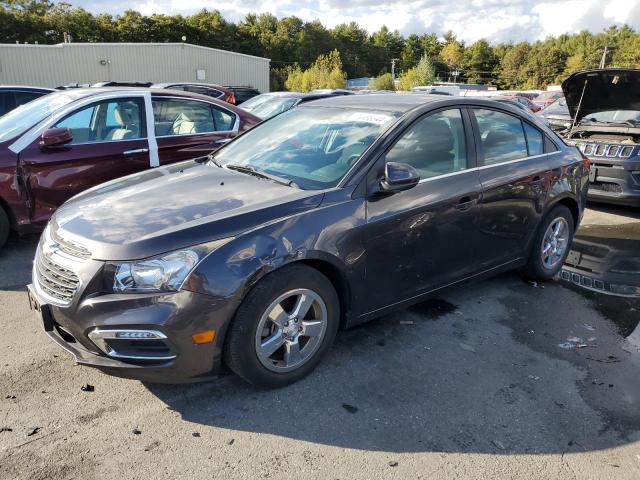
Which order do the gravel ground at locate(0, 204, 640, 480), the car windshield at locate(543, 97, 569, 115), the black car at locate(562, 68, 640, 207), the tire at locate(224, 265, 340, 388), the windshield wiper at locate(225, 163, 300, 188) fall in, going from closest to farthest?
the gravel ground at locate(0, 204, 640, 480)
the tire at locate(224, 265, 340, 388)
the windshield wiper at locate(225, 163, 300, 188)
the black car at locate(562, 68, 640, 207)
the car windshield at locate(543, 97, 569, 115)

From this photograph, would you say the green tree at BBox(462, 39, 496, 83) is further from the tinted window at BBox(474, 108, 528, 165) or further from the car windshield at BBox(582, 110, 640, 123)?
the tinted window at BBox(474, 108, 528, 165)

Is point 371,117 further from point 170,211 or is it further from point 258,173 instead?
point 170,211

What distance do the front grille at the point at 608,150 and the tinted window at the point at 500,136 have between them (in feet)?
12.6

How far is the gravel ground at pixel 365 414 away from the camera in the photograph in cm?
254

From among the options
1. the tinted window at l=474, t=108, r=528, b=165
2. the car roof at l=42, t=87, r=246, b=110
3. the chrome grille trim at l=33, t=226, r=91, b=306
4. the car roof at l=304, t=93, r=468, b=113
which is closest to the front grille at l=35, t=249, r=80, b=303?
the chrome grille trim at l=33, t=226, r=91, b=306

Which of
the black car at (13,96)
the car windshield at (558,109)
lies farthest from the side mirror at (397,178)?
the car windshield at (558,109)

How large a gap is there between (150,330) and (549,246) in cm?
383

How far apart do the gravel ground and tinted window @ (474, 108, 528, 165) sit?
142 centimetres

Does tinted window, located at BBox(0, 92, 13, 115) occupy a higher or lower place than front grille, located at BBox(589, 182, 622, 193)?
higher

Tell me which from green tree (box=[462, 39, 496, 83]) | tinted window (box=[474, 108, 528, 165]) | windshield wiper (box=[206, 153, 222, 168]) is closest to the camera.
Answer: windshield wiper (box=[206, 153, 222, 168])

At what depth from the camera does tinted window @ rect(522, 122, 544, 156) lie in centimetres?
464

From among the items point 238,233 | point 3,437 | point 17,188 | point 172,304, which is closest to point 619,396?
point 238,233

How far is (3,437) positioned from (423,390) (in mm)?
2292

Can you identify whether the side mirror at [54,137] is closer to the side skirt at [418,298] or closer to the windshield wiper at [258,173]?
the windshield wiper at [258,173]
